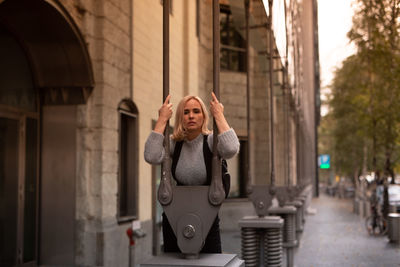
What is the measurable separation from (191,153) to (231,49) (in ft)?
50.7

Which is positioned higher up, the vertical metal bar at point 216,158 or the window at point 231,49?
the window at point 231,49

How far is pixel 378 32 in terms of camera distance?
17859 mm

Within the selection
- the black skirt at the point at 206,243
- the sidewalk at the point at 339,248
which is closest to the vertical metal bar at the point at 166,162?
the black skirt at the point at 206,243

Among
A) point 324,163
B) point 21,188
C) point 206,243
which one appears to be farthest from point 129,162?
point 324,163

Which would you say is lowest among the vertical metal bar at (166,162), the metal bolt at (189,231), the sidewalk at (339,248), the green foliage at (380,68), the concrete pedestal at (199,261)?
the sidewalk at (339,248)

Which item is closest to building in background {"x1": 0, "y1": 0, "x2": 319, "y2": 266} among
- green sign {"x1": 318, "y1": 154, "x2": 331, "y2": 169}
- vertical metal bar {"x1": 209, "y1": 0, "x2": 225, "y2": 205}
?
vertical metal bar {"x1": 209, "y1": 0, "x2": 225, "y2": 205}

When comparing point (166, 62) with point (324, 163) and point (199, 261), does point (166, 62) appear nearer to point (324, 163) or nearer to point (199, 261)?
point (199, 261)

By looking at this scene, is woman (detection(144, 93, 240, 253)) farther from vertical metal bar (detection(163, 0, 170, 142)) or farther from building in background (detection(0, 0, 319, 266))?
building in background (detection(0, 0, 319, 266))

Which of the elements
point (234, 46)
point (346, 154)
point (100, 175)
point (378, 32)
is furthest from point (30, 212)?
point (346, 154)

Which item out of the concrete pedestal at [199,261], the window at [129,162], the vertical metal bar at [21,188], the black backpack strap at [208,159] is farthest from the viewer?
the window at [129,162]

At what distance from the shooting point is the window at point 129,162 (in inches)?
432

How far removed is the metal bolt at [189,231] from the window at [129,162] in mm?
7570

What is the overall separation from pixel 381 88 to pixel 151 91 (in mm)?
10267

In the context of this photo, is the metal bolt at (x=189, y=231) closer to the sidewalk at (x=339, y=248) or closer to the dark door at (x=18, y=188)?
the dark door at (x=18, y=188)
